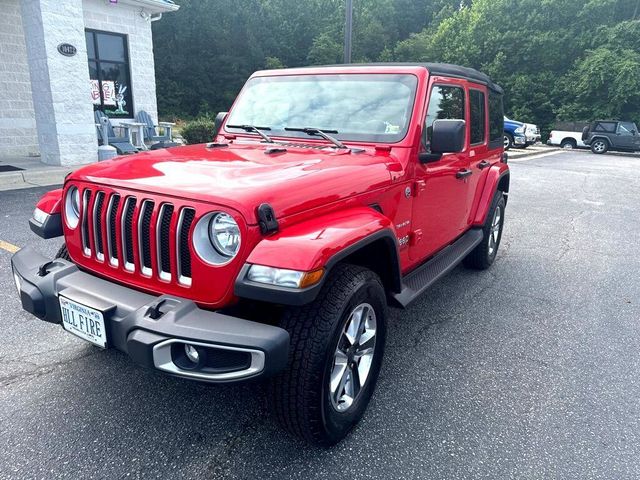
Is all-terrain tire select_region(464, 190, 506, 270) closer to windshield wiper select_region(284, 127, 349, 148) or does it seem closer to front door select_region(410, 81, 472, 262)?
front door select_region(410, 81, 472, 262)

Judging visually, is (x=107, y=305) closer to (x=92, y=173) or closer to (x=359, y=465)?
(x=92, y=173)

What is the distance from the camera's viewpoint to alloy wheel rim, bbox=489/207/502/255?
520 cm

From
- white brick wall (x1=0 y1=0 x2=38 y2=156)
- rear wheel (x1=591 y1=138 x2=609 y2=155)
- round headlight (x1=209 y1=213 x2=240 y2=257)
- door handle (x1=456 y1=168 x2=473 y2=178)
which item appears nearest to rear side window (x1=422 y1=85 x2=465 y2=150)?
door handle (x1=456 y1=168 x2=473 y2=178)

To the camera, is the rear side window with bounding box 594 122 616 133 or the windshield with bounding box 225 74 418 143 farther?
the rear side window with bounding box 594 122 616 133

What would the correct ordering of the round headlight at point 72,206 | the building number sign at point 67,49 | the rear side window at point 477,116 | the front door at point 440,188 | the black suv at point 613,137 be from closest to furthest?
1. the round headlight at point 72,206
2. the front door at point 440,188
3. the rear side window at point 477,116
4. the building number sign at point 67,49
5. the black suv at point 613,137

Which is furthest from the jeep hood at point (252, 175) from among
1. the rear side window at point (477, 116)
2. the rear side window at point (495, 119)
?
the rear side window at point (495, 119)

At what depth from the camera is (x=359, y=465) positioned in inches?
91.0

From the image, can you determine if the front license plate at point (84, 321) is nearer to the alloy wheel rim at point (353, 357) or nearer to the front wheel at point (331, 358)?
the front wheel at point (331, 358)

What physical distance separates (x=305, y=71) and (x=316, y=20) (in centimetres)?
4074

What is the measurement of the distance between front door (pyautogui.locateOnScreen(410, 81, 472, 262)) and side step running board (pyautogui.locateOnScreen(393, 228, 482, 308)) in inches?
3.3

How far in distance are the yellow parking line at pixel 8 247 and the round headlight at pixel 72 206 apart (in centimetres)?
279

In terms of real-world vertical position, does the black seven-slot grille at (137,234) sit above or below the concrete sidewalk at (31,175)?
above

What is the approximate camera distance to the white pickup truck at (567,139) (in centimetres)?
2700

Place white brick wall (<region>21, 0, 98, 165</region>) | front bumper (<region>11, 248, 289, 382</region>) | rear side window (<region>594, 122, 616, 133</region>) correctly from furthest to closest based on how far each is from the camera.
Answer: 1. rear side window (<region>594, 122, 616, 133</region>)
2. white brick wall (<region>21, 0, 98, 165</region>)
3. front bumper (<region>11, 248, 289, 382</region>)
